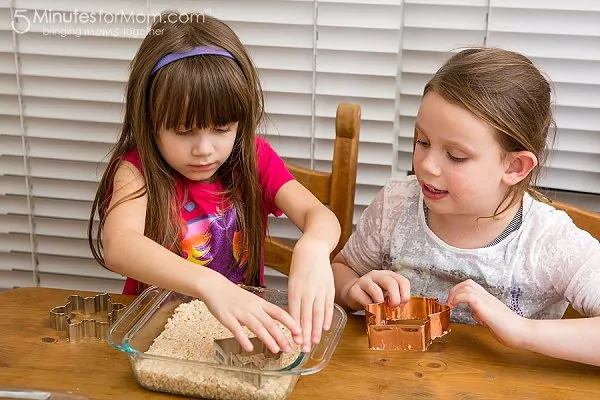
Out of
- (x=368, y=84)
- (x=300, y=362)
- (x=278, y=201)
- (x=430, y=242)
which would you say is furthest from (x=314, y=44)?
(x=300, y=362)

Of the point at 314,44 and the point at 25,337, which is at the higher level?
the point at 314,44

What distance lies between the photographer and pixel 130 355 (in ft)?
3.48

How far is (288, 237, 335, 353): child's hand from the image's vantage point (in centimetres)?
108

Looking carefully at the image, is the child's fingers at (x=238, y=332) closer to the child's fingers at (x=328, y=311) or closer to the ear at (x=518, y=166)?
the child's fingers at (x=328, y=311)

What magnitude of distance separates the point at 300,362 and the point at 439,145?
0.43 m

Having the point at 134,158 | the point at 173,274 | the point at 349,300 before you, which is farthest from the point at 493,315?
the point at 134,158

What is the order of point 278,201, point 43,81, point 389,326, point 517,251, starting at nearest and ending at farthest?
point 389,326 → point 517,251 → point 278,201 → point 43,81

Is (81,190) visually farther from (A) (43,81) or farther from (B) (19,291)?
(B) (19,291)

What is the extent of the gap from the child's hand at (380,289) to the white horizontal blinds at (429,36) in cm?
68

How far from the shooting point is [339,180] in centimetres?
158

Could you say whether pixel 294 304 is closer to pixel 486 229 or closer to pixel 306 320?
pixel 306 320

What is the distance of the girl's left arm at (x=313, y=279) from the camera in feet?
3.55

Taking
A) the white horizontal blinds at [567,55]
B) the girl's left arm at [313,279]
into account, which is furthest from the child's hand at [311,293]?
the white horizontal blinds at [567,55]

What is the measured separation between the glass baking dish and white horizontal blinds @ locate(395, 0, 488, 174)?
86 centimetres
